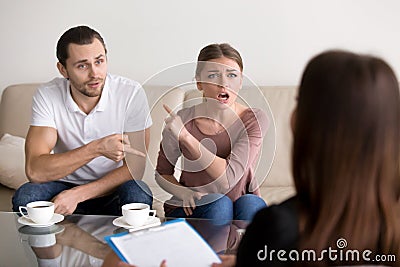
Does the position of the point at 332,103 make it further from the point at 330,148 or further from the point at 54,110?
the point at 54,110

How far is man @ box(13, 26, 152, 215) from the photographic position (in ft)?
7.03

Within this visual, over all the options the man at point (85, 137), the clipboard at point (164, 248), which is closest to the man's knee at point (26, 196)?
the man at point (85, 137)

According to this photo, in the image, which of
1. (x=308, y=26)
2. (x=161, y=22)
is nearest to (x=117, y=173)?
(x=161, y=22)

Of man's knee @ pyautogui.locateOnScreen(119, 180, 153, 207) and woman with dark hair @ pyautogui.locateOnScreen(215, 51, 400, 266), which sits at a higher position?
woman with dark hair @ pyautogui.locateOnScreen(215, 51, 400, 266)

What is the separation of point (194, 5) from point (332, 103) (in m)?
2.10

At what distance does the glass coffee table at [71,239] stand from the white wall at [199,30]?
52.1 inches

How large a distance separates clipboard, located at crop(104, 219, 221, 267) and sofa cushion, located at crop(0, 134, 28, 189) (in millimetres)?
1314

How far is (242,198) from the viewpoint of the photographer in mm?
1998

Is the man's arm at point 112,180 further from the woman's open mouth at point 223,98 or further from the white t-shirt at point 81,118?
the woman's open mouth at point 223,98

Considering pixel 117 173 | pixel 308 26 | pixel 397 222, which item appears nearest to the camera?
pixel 397 222

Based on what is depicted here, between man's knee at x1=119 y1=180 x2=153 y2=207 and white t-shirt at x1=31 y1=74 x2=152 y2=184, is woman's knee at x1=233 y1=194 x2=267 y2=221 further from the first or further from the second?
white t-shirt at x1=31 y1=74 x2=152 y2=184

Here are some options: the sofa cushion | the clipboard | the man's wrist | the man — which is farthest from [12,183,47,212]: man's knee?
the clipboard

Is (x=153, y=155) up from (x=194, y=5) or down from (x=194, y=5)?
down

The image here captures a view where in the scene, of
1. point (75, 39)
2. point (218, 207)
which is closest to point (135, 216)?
point (218, 207)
